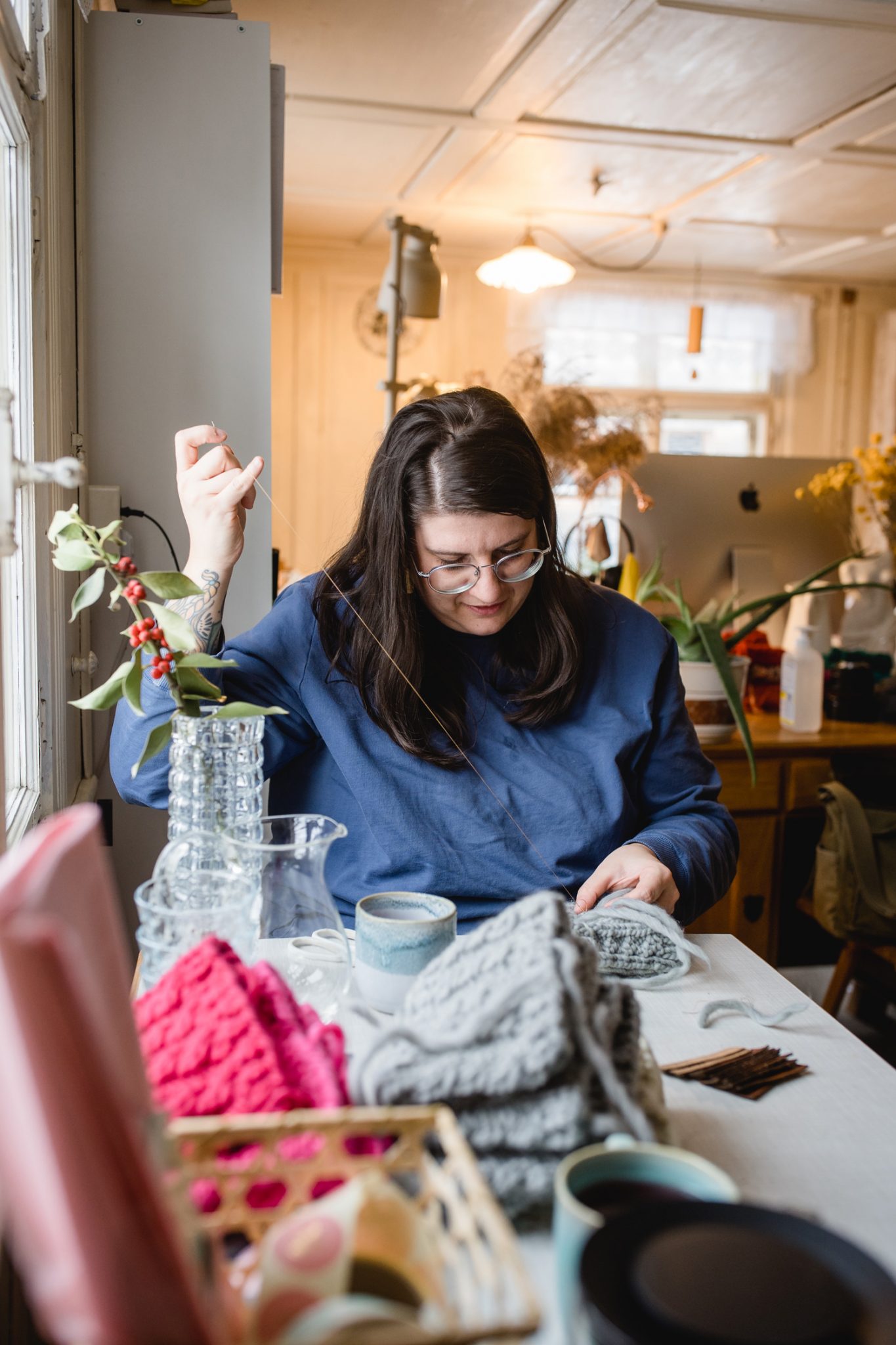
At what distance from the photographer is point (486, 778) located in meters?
1.25

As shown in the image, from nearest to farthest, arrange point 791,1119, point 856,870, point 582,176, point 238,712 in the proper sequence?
point 791,1119 → point 238,712 → point 856,870 → point 582,176

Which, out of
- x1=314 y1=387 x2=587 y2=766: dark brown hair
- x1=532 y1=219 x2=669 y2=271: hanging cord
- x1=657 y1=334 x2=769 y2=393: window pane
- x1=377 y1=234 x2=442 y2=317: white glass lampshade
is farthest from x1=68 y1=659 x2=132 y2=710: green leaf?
x1=657 y1=334 x2=769 y2=393: window pane

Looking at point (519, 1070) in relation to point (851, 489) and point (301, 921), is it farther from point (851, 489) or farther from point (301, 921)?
point (851, 489)

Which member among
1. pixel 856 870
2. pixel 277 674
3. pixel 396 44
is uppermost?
pixel 396 44

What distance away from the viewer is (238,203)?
67.0 inches

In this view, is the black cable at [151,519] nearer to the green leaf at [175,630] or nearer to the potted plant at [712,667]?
the green leaf at [175,630]

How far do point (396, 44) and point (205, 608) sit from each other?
7.81 ft

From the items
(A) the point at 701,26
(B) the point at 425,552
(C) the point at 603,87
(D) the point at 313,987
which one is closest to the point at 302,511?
(C) the point at 603,87

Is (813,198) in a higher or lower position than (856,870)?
higher

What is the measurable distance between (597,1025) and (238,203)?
1.51 m

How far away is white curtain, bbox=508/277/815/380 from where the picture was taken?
5453mm

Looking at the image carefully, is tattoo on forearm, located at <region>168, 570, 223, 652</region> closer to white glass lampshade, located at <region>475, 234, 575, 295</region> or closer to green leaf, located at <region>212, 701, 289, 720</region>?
green leaf, located at <region>212, 701, 289, 720</region>

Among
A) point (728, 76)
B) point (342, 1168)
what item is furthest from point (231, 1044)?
point (728, 76)

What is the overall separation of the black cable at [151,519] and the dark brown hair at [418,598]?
1.43 ft
